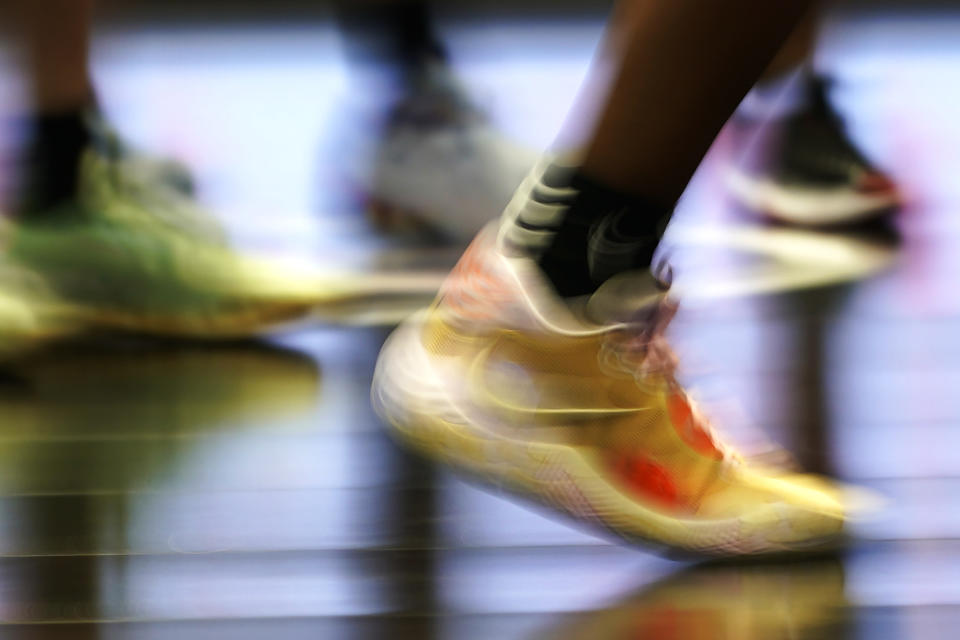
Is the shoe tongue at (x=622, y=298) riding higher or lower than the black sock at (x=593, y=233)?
lower

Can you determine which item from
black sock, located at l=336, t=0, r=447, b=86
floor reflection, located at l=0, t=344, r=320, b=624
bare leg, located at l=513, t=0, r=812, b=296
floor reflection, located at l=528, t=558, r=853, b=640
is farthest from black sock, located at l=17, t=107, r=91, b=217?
floor reflection, located at l=528, t=558, r=853, b=640

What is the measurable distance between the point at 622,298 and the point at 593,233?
47mm

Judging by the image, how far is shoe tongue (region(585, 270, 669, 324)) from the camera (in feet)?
2.64

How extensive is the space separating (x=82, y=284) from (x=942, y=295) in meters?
0.96

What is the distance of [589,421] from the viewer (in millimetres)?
814

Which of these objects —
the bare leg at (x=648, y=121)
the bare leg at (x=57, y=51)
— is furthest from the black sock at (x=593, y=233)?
the bare leg at (x=57, y=51)

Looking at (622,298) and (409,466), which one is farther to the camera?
(409,466)

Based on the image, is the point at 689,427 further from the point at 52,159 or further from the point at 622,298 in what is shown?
the point at 52,159

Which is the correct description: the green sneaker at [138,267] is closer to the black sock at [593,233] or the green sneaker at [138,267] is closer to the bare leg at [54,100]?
the bare leg at [54,100]

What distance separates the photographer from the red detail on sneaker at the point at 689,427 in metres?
0.82

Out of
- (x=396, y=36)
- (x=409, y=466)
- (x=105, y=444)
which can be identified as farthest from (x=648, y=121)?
(x=396, y=36)

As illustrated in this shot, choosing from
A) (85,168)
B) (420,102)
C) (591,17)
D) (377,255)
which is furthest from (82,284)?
(591,17)

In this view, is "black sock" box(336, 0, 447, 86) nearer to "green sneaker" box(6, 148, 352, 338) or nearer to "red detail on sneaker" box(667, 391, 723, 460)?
"green sneaker" box(6, 148, 352, 338)

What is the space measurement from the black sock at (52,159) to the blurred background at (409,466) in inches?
2.6
